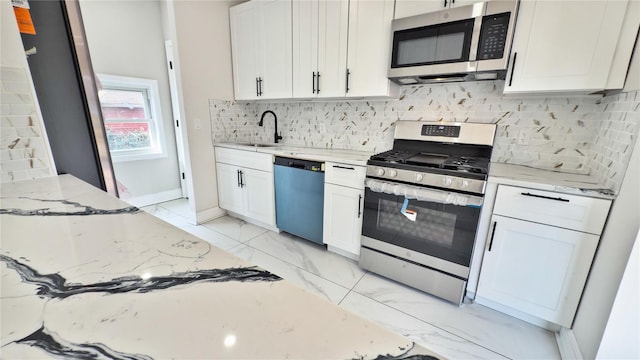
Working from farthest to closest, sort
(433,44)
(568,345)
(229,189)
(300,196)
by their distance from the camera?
(229,189) < (300,196) < (433,44) < (568,345)

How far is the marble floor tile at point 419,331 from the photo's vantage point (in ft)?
4.75

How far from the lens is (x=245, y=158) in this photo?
2773 millimetres

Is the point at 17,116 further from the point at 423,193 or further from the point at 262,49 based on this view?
the point at 423,193

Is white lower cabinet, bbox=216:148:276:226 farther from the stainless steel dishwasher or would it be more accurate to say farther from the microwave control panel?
the microwave control panel

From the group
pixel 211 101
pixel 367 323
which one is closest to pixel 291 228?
pixel 211 101

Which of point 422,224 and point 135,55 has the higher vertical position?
point 135,55

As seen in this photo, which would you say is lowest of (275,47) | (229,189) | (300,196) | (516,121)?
(229,189)

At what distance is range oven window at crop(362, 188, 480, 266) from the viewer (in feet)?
5.41

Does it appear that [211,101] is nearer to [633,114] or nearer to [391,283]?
[391,283]

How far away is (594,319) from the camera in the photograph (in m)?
1.26

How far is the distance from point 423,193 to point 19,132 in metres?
2.18

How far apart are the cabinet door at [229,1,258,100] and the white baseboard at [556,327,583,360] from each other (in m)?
3.10

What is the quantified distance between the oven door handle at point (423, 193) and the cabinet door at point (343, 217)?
0.19 metres

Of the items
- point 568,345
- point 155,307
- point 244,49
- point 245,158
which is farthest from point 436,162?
point 244,49
